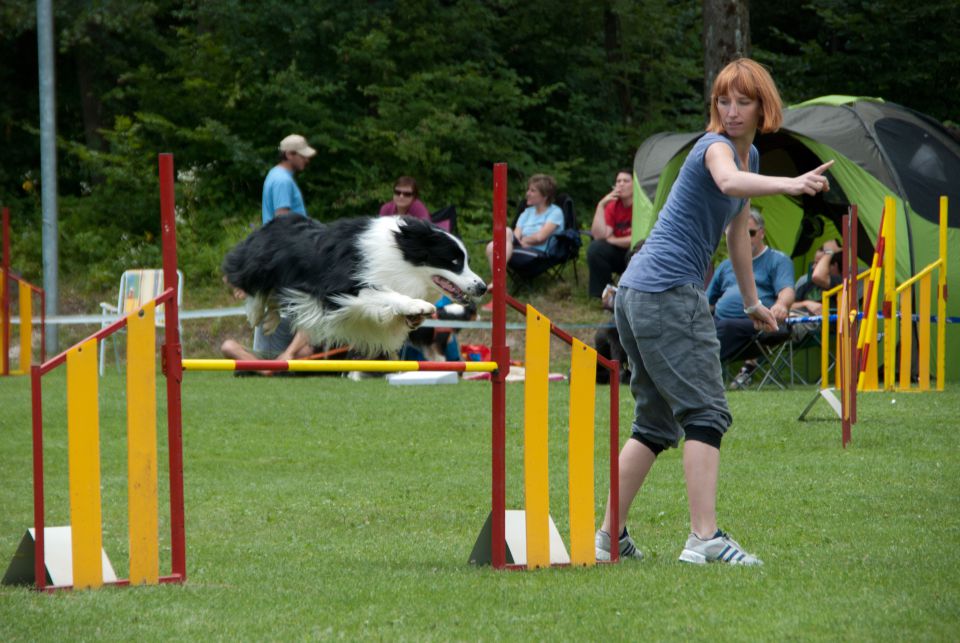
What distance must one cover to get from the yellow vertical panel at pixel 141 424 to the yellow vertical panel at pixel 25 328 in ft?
27.4

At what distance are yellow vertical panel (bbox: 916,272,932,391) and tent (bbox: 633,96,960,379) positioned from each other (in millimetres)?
853

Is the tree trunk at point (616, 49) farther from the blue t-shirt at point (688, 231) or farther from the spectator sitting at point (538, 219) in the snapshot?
the blue t-shirt at point (688, 231)

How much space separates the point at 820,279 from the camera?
10273mm

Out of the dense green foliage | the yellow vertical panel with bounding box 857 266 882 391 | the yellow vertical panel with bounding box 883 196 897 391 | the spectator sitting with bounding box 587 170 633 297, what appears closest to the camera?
the yellow vertical panel with bounding box 857 266 882 391

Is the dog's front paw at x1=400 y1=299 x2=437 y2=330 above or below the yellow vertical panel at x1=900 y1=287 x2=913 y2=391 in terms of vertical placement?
above

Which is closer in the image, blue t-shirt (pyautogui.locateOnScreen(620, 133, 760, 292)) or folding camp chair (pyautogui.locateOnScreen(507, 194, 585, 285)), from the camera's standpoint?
blue t-shirt (pyautogui.locateOnScreen(620, 133, 760, 292))

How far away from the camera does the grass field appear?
3.13 m

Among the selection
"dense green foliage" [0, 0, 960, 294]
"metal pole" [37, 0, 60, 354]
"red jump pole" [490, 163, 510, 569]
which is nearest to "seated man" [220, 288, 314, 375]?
"metal pole" [37, 0, 60, 354]

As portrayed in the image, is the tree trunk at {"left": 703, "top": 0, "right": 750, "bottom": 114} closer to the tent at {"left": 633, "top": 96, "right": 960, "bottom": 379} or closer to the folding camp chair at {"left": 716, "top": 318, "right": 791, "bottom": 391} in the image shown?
A: the tent at {"left": 633, "top": 96, "right": 960, "bottom": 379}

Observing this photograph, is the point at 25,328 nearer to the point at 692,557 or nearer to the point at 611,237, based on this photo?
the point at 611,237

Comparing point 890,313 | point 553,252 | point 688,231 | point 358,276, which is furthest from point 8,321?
point 688,231

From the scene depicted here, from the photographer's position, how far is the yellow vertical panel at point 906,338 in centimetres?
889

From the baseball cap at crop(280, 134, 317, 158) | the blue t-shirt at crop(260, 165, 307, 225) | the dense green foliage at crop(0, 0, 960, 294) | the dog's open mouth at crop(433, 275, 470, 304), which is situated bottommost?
the dog's open mouth at crop(433, 275, 470, 304)

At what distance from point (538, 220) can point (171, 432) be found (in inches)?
347
